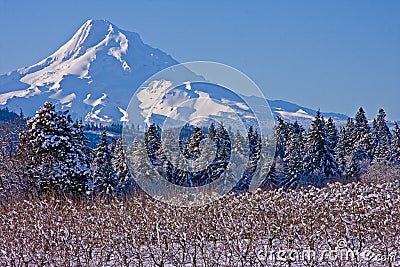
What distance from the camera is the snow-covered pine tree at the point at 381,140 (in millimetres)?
53812

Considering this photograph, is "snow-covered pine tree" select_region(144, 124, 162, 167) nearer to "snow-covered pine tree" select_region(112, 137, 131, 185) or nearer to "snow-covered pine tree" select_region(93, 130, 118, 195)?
"snow-covered pine tree" select_region(112, 137, 131, 185)

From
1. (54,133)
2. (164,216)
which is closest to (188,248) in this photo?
(164,216)

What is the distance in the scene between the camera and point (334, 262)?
9930 mm

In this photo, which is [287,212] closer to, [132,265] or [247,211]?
[247,211]

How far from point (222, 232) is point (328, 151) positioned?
34529 mm

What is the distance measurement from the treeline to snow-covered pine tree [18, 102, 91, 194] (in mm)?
15765

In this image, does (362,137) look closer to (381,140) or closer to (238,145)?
(381,140)

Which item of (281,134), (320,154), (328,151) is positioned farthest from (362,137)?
(320,154)

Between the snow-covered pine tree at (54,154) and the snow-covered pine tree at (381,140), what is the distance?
3512 centimetres

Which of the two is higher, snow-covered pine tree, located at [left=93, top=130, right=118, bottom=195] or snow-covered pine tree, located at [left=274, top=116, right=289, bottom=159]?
snow-covered pine tree, located at [left=274, top=116, right=289, bottom=159]

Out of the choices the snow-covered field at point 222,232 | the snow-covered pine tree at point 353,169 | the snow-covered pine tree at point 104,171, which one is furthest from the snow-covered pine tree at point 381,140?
the snow-covered field at point 222,232

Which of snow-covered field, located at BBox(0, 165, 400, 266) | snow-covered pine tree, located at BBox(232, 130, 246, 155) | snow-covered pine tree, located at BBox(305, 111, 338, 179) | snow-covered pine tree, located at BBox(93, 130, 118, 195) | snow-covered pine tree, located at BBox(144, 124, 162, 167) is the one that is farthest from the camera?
snow-covered pine tree, located at BBox(305, 111, 338, 179)

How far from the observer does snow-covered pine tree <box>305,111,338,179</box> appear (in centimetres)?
4472

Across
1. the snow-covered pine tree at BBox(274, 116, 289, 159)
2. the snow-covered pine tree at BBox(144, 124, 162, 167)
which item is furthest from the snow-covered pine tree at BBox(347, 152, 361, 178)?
the snow-covered pine tree at BBox(144, 124, 162, 167)
